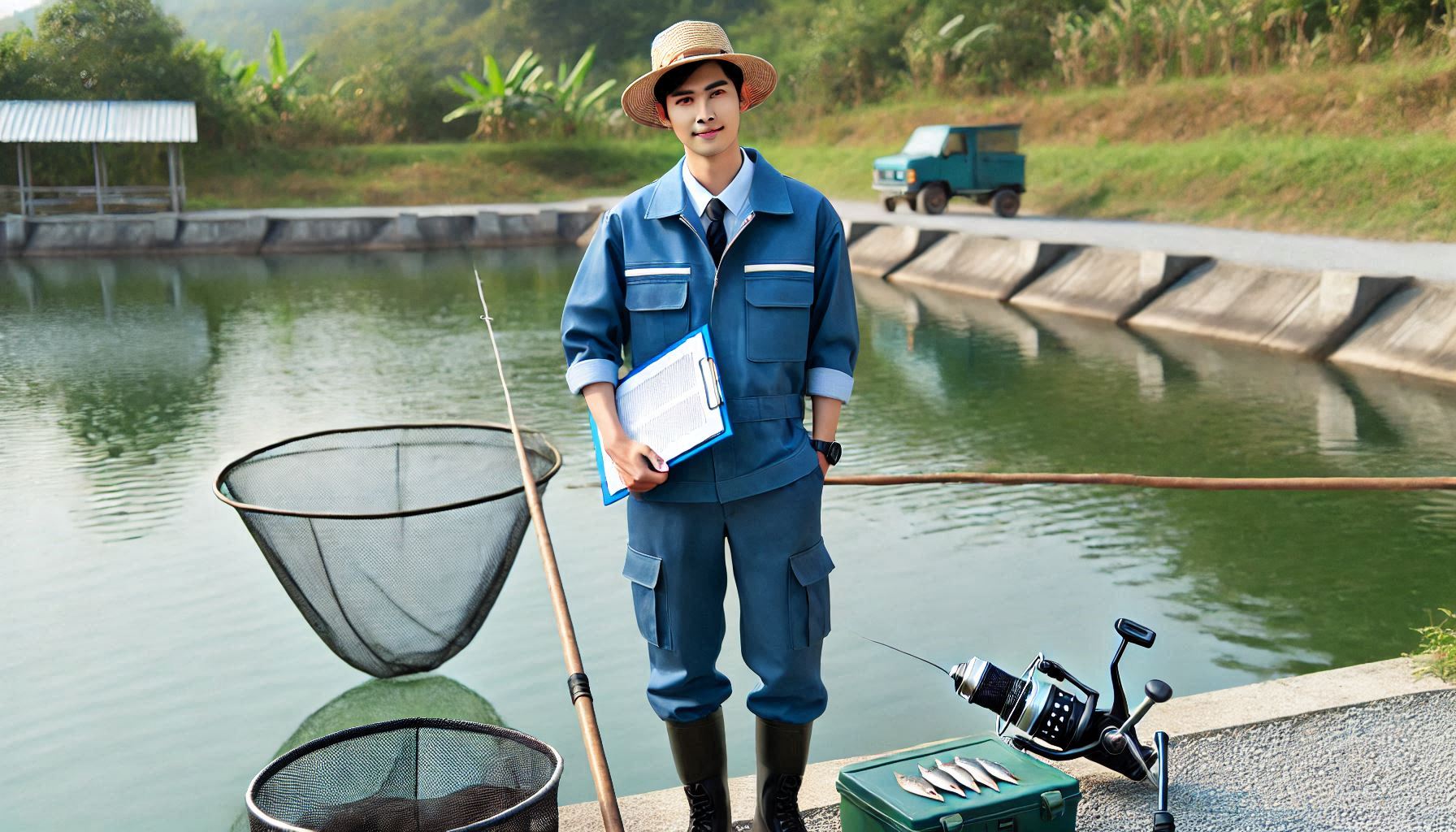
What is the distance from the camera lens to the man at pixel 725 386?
2.57 metres

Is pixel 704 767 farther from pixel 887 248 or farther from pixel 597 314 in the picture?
pixel 887 248

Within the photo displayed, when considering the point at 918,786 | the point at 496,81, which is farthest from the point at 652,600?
the point at 496,81

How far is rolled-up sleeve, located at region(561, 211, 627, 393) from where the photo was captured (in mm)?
2617

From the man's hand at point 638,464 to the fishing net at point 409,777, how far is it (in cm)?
59

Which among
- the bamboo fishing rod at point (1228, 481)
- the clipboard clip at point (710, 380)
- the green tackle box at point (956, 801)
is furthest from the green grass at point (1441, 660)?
the clipboard clip at point (710, 380)

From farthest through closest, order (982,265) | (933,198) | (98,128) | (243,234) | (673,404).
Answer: (98,128)
(243,234)
(933,198)
(982,265)
(673,404)

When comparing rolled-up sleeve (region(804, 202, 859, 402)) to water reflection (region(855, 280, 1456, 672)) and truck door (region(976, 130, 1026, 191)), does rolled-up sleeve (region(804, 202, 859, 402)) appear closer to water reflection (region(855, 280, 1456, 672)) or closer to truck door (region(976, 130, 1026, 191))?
water reflection (region(855, 280, 1456, 672))

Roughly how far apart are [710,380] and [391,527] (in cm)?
190

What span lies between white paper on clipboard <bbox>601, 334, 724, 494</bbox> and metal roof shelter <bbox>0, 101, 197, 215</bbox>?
2197cm

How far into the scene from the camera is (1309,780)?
3.12m

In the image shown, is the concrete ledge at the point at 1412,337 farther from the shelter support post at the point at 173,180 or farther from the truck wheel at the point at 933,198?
the shelter support post at the point at 173,180

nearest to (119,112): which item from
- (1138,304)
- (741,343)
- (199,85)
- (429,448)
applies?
(199,85)

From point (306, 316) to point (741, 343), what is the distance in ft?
39.7

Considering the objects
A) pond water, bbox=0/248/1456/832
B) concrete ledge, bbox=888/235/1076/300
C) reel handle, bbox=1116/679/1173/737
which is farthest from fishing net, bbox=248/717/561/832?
concrete ledge, bbox=888/235/1076/300
